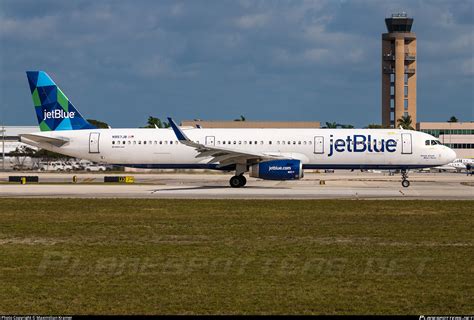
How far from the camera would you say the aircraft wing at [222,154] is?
4538 cm

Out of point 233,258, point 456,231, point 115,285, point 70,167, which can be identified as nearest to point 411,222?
point 456,231

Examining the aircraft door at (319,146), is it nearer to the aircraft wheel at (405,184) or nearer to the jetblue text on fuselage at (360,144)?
the jetblue text on fuselage at (360,144)

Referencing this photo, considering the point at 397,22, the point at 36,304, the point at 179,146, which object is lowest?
the point at 36,304

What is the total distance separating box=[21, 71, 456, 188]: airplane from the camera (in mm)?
48438

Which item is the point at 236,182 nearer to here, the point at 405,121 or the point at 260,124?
the point at 260,124

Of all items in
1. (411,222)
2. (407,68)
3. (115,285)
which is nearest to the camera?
(115,285)

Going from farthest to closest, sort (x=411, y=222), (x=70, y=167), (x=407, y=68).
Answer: (x=407, y=68) → (x=70, y=167) → (x=411, y=222)

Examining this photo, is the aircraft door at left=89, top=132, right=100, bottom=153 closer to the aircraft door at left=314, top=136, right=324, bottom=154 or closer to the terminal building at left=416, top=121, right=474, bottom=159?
the aircraft door at left=314, top=136, right=324, bottom=154

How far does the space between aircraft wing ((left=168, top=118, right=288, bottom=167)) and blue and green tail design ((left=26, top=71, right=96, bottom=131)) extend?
9643 millimetres

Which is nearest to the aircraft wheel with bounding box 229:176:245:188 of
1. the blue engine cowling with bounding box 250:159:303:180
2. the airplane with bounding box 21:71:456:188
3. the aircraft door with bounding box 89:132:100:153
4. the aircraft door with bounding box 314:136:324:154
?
the airplane with bounding box 21:71:456:188

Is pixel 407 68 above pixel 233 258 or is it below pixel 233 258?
above

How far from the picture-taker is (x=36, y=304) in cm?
1341

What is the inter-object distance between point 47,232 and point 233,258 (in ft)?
25.3

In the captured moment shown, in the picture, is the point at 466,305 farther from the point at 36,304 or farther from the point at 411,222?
the point at 411,222
